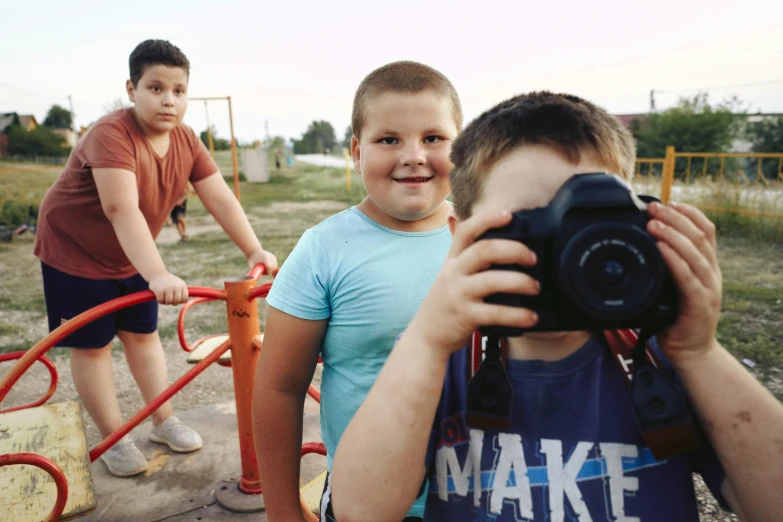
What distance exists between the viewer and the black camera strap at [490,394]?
827mm

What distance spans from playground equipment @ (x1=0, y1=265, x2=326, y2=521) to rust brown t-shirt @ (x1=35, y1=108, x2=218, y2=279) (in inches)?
19.8

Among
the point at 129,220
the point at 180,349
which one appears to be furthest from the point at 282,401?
the point at 180,349

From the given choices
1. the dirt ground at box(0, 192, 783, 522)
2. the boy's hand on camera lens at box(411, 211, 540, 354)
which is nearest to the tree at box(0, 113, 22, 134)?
the dirt ground at box(0, 192, 783, 522)

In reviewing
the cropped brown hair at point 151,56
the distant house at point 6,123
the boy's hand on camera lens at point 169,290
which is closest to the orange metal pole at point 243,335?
the boy's hand on camera lens at point 169,290

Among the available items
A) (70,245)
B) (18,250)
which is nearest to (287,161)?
(18,250)

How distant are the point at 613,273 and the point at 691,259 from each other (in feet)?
0.37

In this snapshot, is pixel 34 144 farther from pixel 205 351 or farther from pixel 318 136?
pixel 205 351

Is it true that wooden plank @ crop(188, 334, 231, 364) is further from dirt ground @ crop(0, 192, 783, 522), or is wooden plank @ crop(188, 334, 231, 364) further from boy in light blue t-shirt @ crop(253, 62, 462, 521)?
dirt ground @ crop(0, 192, 783, 522)

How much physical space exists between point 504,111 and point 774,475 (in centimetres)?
66

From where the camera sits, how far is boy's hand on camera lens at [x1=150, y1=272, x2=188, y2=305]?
186 cm

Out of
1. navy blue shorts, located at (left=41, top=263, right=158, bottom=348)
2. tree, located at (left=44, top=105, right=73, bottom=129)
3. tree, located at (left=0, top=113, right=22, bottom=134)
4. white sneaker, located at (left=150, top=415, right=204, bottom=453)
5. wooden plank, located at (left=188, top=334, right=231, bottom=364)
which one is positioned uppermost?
tree, located at (left=44, top=105, right=73, bottom=129)

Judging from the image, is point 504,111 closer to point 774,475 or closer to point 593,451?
point 593,451

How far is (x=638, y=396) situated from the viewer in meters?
0.80

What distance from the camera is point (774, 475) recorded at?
77 cm
